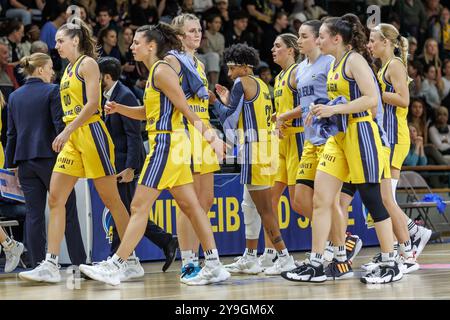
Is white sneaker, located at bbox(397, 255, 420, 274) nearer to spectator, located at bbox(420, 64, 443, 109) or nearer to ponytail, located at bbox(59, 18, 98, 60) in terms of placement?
ponytail, located at bbox(59, 18, 98, 60)

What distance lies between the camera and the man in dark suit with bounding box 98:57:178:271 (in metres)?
9.12

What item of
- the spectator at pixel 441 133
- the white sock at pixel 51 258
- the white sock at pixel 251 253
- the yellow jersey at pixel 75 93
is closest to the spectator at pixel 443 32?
the spectator at pixel 441 133

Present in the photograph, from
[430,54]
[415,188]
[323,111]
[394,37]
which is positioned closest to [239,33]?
[415,188]

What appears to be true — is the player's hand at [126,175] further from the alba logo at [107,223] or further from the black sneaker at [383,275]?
the black sneaker at [383,275]

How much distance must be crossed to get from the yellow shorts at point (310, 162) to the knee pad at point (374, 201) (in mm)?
873

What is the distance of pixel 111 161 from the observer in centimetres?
831

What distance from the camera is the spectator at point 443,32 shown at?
18953mm

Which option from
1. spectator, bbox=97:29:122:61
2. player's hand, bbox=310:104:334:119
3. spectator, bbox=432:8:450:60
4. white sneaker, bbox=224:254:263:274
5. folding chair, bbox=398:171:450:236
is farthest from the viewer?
spectator, bbox=432:8:450:60

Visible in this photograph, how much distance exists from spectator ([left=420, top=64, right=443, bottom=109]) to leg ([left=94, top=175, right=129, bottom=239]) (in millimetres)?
9633

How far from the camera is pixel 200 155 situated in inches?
333

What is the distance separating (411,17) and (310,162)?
10975mm

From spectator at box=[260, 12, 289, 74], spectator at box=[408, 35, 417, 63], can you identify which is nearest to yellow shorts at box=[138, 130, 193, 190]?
spectator at box=[260, 12, 289, 74]

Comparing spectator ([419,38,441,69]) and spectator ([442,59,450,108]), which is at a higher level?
spectator ([419,38,441,69])
